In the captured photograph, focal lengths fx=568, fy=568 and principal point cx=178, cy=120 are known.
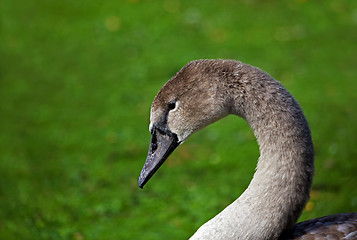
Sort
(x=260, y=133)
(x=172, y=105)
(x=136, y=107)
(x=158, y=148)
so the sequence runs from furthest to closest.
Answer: (x=136, y=107) → (x=158, y=148) → (x=172, y=105) → (x=260, y=133)

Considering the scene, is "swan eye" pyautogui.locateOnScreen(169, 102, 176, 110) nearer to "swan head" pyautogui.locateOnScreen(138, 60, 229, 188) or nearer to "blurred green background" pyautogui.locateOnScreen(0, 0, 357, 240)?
"swan head" pyautogui.locateOnScreen(138, 60, 229, 188)

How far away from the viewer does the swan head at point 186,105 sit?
3248 millimetres

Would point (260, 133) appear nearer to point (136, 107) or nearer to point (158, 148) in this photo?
point (158, 148)

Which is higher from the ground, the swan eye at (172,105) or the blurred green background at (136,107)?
the blurred green background at (136,107)

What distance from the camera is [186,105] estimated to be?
331cm

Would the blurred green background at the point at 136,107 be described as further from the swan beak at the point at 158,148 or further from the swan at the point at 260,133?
the swan at the point at 260,133

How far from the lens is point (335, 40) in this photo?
831 centimetres

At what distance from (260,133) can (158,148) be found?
64cm

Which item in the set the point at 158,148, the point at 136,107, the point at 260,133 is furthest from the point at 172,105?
the point at 136,107

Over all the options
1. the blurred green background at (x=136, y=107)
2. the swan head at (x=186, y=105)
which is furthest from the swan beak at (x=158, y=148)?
the blurred green background at (x=136, y=107)

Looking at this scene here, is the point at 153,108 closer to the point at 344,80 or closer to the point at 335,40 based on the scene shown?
the point at 344,80

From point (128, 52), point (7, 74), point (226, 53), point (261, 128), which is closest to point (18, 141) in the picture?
point (7, 74)

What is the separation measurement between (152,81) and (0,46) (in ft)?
8.88

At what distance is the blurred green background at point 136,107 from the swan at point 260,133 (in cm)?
175
